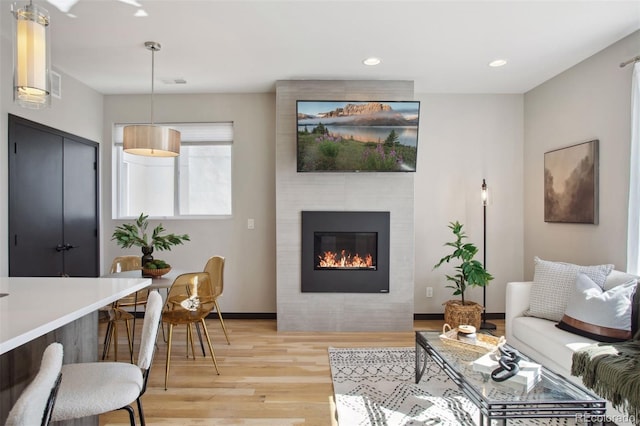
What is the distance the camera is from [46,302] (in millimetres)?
1474

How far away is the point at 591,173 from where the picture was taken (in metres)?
3.21

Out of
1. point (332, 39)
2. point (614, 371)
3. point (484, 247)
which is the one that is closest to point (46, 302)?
point (332, 39)

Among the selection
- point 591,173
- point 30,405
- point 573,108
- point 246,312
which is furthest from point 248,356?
point 573,108

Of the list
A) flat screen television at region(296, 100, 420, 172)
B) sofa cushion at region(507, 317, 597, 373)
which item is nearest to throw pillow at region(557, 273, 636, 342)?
sofa cushion at region(507, 317, 597, 373)

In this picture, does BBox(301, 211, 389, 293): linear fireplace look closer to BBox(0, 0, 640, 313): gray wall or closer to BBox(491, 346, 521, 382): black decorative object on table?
BBox(0, 0, 640, 313): gray wall

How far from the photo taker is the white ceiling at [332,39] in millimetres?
2547

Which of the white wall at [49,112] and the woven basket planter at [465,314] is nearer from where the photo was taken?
the white wall at [49,112]

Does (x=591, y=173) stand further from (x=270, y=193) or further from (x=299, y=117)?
(x=270, y=193)

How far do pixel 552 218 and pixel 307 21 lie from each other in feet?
10.00

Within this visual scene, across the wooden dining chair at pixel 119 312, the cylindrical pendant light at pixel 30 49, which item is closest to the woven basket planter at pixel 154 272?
the wooden dining chair at pixel 119 312

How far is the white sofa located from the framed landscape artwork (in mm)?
789

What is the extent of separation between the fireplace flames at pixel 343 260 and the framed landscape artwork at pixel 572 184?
192 centimetres

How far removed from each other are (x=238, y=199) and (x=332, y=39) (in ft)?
7.03

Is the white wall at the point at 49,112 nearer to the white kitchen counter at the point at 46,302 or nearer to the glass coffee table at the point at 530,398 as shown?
the white kitchen counter at the point at 46,302
